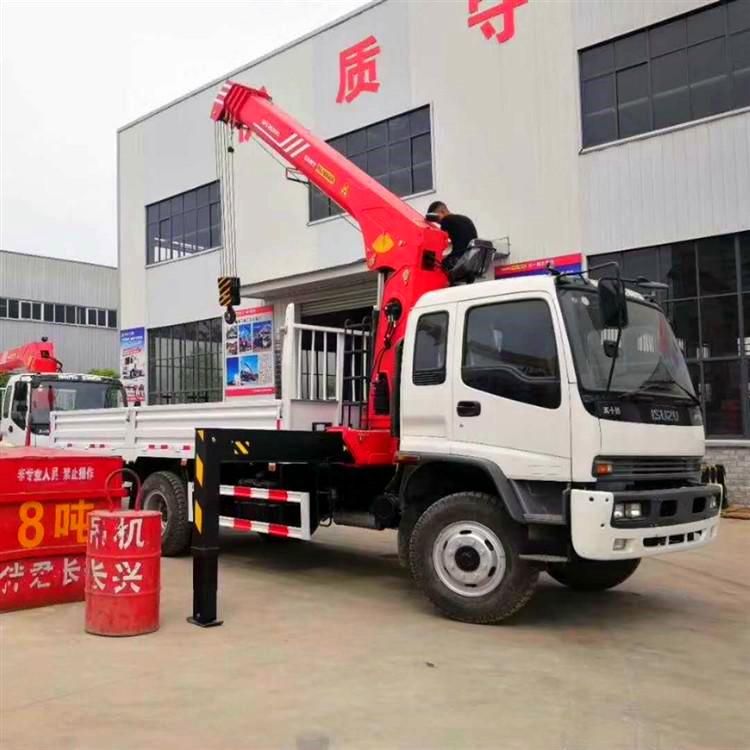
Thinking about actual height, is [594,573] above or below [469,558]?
below

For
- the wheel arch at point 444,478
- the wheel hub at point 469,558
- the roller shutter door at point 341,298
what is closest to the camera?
the wheel hub at point 469,558

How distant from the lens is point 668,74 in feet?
44.1

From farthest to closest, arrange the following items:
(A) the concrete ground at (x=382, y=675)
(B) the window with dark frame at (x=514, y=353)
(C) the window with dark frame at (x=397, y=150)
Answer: (C) the window with dark frame at (x=397, y=150) < (B) the window with dark frame at (x=514, y=353) < (A) the concrete ground at (x=382, y=675)

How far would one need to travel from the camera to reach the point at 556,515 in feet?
17.7

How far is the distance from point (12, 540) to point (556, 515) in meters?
4.13

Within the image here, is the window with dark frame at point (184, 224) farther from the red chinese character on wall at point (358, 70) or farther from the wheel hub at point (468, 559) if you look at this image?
the wheel hub at point (468, 559)

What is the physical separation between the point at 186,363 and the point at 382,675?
18570 millimetres

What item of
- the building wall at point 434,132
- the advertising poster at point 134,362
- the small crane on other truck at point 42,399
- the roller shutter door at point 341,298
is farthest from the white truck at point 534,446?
the advertising poster at point 134,362

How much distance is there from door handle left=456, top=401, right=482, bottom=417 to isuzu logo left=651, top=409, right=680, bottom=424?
1.23 metres

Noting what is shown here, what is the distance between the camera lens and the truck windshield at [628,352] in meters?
5.46

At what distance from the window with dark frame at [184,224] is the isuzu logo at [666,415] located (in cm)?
1709

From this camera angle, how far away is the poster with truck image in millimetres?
19578

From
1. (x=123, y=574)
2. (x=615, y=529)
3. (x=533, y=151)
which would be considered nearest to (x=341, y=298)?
(x=533, y=151)

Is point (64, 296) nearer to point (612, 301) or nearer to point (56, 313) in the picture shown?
point (56, 313)
